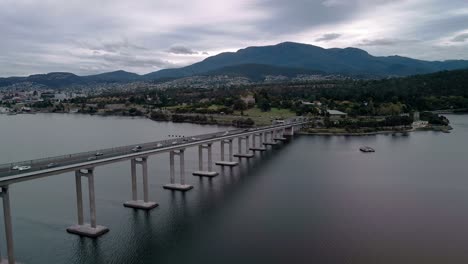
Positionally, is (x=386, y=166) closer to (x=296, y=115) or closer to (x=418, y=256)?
(x=418, y=256)

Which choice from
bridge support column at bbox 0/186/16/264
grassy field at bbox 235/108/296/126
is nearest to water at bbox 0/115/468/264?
bridge support column at bbox 0/186/16/264

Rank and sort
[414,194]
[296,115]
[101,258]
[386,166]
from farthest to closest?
[296,115] < [386,166] < [414,194] < [101,258]

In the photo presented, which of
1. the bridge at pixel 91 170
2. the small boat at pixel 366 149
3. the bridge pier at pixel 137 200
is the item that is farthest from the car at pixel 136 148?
the small boat at pixel 366 149

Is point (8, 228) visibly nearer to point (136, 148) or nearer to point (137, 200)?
point (137, 200)

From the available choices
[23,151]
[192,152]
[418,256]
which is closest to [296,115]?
[192,152]

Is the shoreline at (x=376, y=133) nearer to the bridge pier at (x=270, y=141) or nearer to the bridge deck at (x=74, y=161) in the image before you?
the bridge pier at (x=270, y=141)

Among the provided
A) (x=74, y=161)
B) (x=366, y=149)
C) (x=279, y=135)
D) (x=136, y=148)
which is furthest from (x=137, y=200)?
(x=279, y=135)

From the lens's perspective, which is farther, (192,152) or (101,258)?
(192,152)

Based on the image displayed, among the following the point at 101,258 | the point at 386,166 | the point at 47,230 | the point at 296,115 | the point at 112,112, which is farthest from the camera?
the point at 112,112
